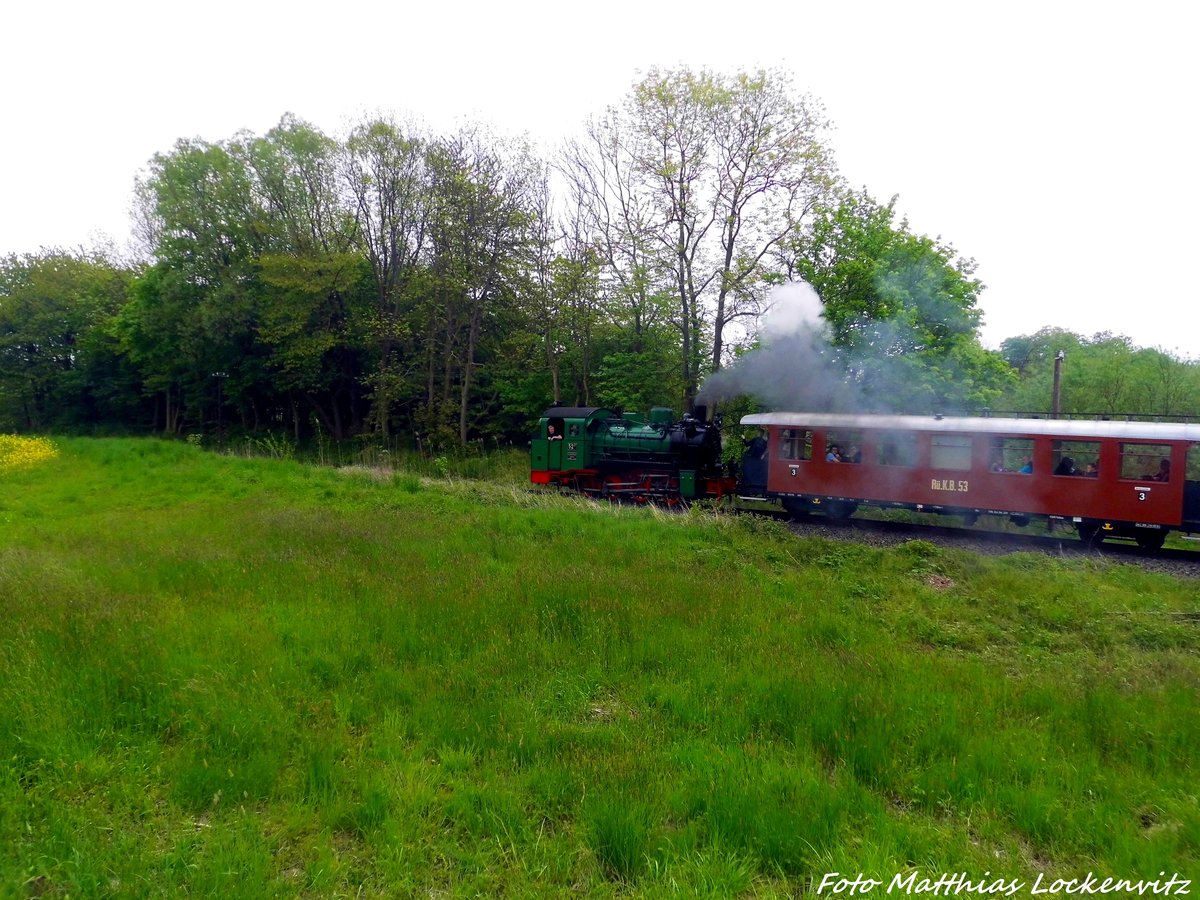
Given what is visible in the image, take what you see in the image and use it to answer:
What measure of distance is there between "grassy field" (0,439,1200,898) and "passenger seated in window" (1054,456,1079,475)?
3.71 metres

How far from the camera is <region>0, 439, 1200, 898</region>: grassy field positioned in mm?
3471

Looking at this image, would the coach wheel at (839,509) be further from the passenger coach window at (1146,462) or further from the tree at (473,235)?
the tree at (473,235)

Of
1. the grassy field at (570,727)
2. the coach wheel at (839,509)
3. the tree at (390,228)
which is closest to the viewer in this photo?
the grassy field at (570,727)

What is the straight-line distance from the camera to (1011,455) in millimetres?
13227

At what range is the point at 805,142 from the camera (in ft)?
67.4

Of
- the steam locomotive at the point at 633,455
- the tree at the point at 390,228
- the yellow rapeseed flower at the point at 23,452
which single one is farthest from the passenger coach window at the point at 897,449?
the yellow rapeseed flower at the point at 23,452

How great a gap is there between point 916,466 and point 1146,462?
3.70m

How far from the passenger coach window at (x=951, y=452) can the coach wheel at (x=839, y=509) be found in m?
1.97

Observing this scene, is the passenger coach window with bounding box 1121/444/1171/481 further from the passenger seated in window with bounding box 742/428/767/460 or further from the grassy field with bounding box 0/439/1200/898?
the passenger seated in window with bounding box 742/428/767/460

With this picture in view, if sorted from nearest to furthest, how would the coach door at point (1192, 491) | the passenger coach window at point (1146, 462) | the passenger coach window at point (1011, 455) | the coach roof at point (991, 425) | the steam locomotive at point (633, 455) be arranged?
the coach door at point (1192, 491)
the passenger coach window at point (1146, 462)
the coach roof at point (991, 425)
the passenger coach window at point (1011, 455)
the steam locomotive at point (633, 455)

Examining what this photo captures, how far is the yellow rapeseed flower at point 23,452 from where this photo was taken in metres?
22.7

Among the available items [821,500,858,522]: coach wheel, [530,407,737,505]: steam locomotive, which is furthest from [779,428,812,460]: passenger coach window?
[530,407,737,505]: steam locomotive

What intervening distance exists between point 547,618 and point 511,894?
12.1ft

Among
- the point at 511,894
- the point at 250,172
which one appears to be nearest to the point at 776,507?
the point at 511,894
